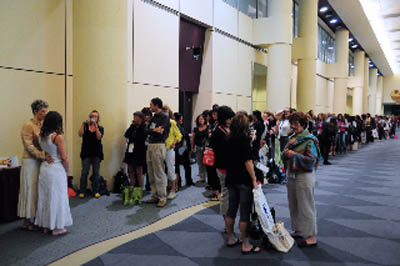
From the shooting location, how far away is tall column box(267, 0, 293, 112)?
41.4 ft

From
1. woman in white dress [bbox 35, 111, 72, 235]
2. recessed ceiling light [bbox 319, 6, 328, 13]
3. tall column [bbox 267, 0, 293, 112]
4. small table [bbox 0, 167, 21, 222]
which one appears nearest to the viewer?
woman in white dress [bbox 35, 111, 72, 235]


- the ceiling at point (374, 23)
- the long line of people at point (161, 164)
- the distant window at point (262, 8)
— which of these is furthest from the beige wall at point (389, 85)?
the long line of people at point (161, 164)

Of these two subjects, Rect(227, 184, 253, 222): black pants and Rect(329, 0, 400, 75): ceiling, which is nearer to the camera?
Rect(227, 184, 253, 222): black pants

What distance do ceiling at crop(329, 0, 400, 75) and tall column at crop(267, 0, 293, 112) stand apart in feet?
21.5

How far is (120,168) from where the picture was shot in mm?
6656

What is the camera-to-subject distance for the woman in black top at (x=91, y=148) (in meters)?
5.95

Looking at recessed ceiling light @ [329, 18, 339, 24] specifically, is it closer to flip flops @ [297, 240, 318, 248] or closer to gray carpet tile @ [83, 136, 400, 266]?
gray carpet tile @ [83, 136, 400, 266]

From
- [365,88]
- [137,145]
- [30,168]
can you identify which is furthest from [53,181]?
[365,88]

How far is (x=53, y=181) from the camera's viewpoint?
13.7ft

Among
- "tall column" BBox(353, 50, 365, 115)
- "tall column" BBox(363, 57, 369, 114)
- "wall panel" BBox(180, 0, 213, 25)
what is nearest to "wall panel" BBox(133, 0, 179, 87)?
"wall panel" BBox(180, 0, 213, 25)

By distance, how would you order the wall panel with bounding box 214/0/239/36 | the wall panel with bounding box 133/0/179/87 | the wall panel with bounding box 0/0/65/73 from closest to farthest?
the wall panel with bounding box 0/0/65/73, the wall panel with bounding box 133/0/179/87, the wall panel with bounding box 214/0/239/36

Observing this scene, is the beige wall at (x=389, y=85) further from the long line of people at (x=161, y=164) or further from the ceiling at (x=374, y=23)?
the long line of people at (x=161, y=164)

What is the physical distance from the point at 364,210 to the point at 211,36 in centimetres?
713

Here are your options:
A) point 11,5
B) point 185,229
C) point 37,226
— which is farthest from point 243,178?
point 11,5
